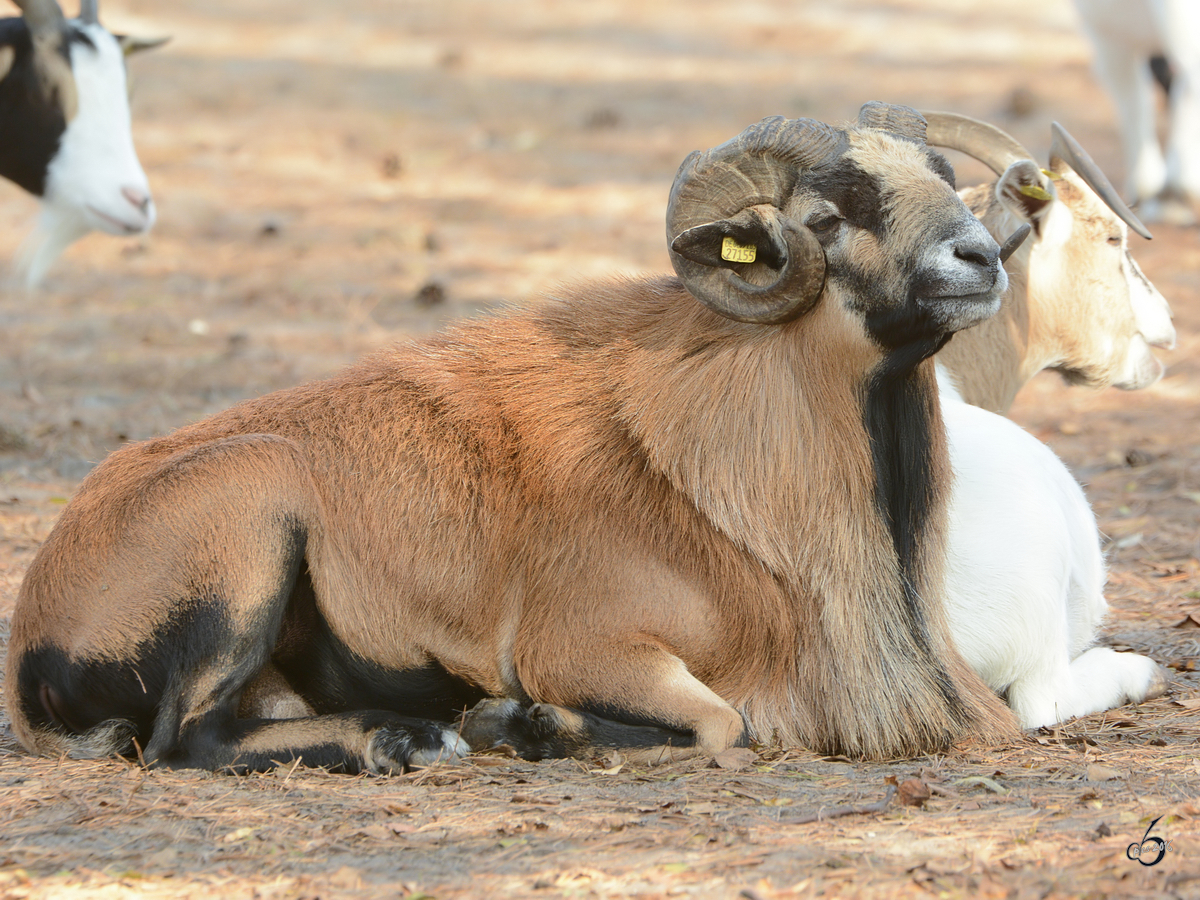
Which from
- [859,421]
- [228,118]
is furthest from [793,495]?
[228,118]

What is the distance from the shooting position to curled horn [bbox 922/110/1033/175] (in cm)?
581

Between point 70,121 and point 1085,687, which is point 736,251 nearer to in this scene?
point 1085,687

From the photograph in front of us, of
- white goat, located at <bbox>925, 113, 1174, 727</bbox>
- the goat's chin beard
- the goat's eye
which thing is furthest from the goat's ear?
the goat's chin beard

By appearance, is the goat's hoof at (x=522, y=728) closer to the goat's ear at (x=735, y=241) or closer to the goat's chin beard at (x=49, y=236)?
the goat's ear at (x=735, y=241)

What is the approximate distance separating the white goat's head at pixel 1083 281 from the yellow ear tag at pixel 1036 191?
221mm

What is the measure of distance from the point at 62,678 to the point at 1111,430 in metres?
7.29

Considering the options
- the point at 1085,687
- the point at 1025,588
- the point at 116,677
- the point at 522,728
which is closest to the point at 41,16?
the point at 116,677

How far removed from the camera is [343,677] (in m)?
4.64

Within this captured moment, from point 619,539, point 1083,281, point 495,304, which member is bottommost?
point 619,539

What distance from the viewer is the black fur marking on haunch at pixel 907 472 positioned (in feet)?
14.8

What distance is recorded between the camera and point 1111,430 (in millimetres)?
9297

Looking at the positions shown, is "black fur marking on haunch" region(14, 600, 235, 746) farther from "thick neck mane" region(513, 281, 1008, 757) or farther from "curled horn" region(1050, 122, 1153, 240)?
"curled horn" region(1050, 122, 1153, 240)

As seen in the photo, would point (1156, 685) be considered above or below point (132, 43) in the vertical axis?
below

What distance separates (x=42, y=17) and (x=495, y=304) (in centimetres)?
448
